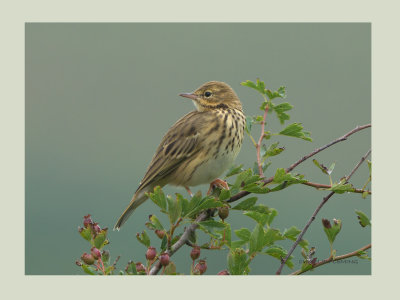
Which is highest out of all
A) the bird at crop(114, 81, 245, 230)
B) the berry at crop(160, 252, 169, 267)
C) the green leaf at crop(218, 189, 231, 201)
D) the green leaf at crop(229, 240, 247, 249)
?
the bird at crop(114, 81, 245, 230)

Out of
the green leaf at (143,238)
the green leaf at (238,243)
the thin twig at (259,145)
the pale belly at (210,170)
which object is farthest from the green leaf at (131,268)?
the pale belly at (210,170)

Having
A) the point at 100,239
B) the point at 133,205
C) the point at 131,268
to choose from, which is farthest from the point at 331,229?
the point at 133,205

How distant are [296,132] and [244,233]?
870 mm

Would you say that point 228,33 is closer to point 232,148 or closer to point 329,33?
point 329,33

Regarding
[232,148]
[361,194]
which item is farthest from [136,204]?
[361,194]

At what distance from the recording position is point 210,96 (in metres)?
5.40

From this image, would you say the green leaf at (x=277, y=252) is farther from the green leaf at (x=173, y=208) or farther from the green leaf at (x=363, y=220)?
the green leaf at (x=173, y=208)

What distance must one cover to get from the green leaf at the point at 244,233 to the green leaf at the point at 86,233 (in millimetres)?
783

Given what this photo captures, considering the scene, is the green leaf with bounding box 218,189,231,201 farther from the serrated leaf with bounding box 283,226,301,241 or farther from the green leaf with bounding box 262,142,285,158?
the green leaf with bounding box 262,142,285,158

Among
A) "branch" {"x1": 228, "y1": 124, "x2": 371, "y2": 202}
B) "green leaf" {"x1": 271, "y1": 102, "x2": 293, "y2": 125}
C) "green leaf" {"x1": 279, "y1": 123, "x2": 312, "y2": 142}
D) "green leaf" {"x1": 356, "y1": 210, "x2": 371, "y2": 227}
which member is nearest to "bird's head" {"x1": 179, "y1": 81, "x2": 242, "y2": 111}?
"green leaf" {"x1": 271, "y1": 102, "x2": 293, "y2": 125}

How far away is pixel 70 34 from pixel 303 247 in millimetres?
39456

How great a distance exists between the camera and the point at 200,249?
309cm

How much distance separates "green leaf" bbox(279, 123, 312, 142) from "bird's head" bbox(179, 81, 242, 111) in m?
1.78

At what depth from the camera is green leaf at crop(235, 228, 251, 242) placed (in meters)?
3.09
